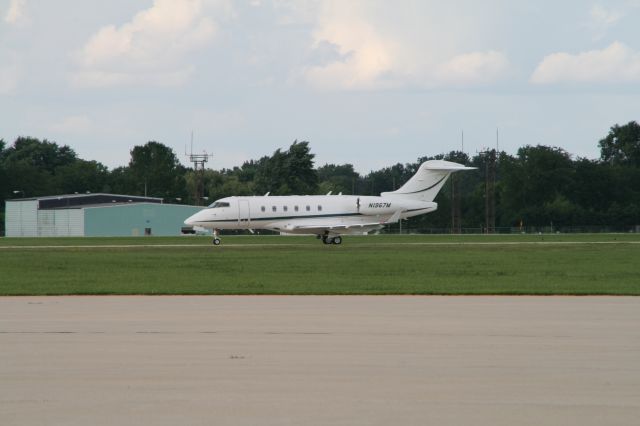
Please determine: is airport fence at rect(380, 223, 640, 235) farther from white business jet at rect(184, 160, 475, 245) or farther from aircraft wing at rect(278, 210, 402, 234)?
aircraft wing at rect(278, 210, 402, 234)

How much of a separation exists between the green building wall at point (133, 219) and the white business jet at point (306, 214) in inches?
1456

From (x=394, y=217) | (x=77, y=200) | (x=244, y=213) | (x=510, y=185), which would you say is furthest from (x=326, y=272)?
(x=510, y=185)

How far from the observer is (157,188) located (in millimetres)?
165375

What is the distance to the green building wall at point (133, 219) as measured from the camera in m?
102

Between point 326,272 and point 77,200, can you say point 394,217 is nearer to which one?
point 326,272

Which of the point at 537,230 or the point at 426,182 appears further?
the point at 537,230

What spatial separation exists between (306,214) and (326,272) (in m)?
32.4
